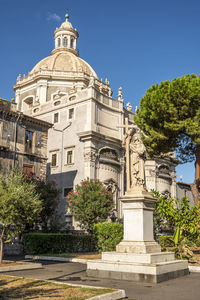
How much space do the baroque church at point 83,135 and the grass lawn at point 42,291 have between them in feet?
89.1

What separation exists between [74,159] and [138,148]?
2605cm

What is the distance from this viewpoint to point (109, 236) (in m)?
21.7

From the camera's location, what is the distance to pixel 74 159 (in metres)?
38.7

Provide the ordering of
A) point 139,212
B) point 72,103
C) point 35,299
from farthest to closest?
point 72,103, point 139,212, point 35,299

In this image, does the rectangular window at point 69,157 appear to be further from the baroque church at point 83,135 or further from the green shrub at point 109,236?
the green shrub at point 109,236

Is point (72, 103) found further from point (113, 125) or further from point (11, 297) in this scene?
point (11, 297)

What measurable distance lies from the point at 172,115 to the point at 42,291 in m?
20.3

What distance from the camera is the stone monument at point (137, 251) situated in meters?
10.4

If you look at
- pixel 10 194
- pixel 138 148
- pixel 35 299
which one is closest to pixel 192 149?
pixel 138 148

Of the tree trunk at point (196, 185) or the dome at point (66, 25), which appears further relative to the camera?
the dome at point (66, 25)

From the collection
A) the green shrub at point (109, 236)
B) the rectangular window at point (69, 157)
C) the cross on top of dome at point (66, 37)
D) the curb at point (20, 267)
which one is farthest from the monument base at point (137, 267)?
the cross on top of dome at point (66, 37)

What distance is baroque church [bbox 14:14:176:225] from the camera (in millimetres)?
38000

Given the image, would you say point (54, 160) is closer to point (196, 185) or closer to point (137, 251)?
point (196, 185)

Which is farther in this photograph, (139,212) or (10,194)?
(10,194)
